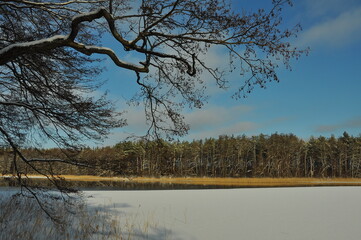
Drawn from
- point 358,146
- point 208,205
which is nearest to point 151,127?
point 208,205

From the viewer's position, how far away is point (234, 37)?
180 inches

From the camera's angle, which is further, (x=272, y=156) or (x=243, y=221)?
(x=272, y=156)

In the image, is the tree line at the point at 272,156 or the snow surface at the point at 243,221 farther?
the tree line at the point at 272,156

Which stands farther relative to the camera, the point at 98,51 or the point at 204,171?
the point at 204,171

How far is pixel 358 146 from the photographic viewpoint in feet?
208

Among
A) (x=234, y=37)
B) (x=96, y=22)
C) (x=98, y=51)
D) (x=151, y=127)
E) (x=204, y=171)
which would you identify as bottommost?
(x=204, y=171)

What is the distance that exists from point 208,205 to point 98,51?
6508mm

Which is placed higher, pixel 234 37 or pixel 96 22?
pixel 96 22

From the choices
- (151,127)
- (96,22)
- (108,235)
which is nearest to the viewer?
(108,235)

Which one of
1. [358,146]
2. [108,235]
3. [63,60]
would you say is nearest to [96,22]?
[63,60]

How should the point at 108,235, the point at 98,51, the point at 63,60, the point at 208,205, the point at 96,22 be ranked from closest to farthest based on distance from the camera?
the point at 98,51
the point at 108,235
the point at 63,60
the point at 96,22
the point at 208,205

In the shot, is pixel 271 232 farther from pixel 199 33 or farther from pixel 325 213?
pixel 199 33

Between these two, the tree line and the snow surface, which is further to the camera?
the tree line

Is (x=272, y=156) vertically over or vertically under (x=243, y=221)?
over
